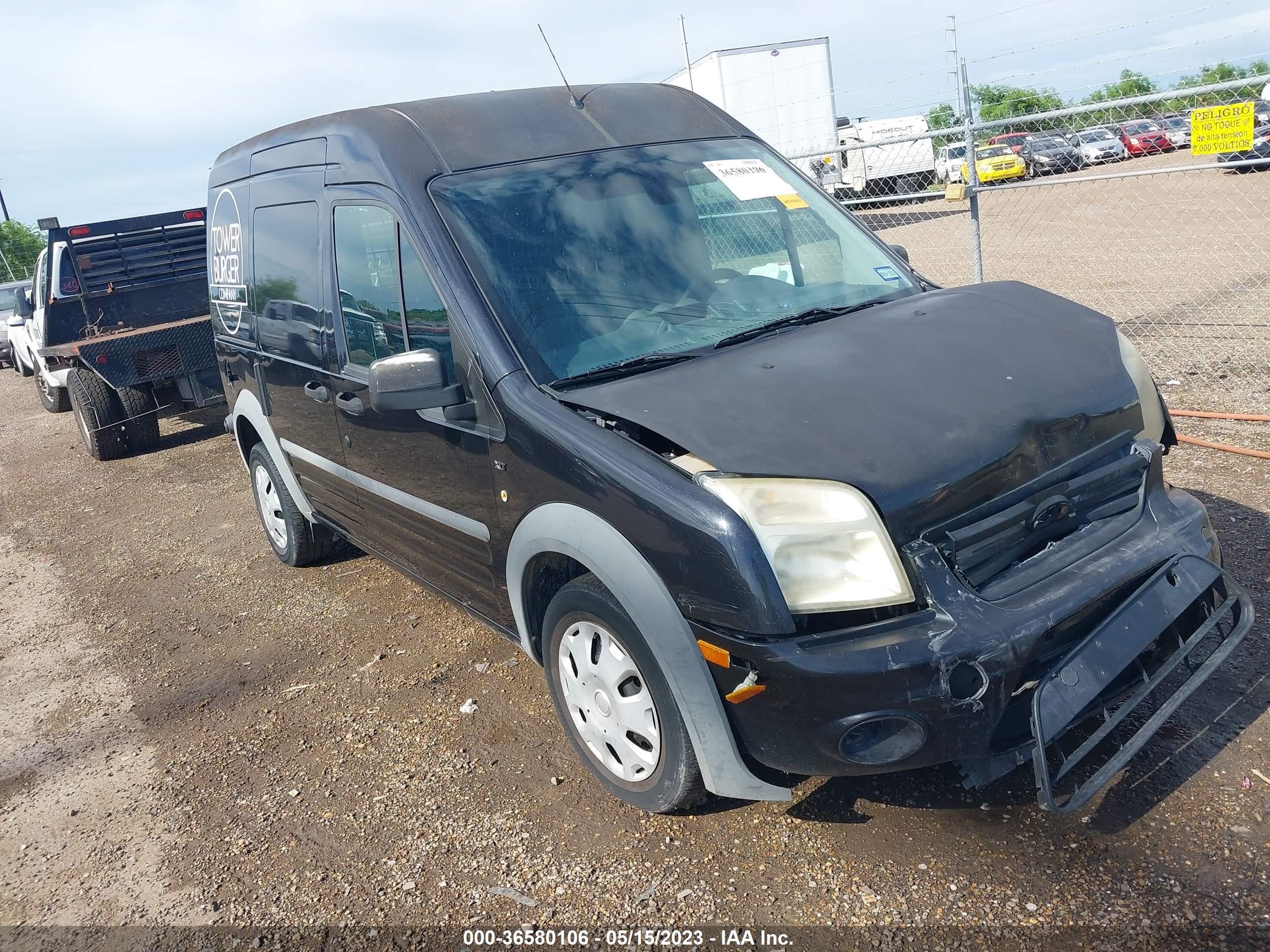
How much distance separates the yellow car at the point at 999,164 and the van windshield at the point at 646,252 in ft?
31.8

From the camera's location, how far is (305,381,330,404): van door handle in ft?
13.6

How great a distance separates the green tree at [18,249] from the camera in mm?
35344

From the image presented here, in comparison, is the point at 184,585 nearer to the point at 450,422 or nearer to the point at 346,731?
the point at 346,731

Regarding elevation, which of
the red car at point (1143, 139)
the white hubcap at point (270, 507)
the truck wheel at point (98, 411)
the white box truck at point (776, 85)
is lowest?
the white hubcap at point (270, 507)

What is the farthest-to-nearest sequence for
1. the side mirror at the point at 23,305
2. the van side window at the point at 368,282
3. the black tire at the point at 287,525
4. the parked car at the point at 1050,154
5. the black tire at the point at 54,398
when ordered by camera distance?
the black tire at the point at 54,398 → the parked car at the point at 1050,154 → the side mirror at the point at 23,305 → the black tire at the point at 287,525 → the van side window at the point at 368,282

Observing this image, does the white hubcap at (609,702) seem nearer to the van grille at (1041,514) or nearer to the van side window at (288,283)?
the van grille at (1041,514)

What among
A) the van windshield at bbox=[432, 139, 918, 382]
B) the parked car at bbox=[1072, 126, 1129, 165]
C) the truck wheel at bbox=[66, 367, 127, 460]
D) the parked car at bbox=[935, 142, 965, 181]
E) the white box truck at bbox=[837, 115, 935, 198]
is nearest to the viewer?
the van windshield at bbox=[432, 139, 918, 382]

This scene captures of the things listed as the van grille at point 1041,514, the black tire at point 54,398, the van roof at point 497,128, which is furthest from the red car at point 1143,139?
the black tire at point 54,398

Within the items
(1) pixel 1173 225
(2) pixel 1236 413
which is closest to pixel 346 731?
(2) pixel 1236 413

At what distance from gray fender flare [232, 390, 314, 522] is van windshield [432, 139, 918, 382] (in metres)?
2.19

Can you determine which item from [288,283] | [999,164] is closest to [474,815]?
[288,283]

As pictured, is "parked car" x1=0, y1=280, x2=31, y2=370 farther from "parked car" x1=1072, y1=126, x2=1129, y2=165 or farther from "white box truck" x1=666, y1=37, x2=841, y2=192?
"parked car" x1=1072, y1=126, x2=1129, y2=165

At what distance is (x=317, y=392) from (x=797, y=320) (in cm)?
208

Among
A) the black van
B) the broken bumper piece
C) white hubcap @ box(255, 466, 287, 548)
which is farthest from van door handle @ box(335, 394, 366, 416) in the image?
the broken bumper piece
